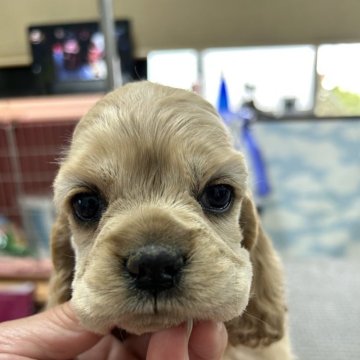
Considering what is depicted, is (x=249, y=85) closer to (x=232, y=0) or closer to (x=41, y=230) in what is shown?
(x=232, y=0)

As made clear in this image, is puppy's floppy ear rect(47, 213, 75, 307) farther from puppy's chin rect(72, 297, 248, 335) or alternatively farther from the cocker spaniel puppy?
puppy's chin rect(72, 297, 248, 335)

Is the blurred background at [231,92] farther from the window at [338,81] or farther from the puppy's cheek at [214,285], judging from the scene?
the puppy's cheek at [214,285]

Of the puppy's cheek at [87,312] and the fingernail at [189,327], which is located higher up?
the puppy's cheek at [87,312]

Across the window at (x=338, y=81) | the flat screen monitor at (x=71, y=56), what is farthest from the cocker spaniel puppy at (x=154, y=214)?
the window at (x=338, y=81)

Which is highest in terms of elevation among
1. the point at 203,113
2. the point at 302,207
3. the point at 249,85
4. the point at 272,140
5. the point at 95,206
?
the point at 203,113

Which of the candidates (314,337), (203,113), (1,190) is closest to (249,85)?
(1,190)

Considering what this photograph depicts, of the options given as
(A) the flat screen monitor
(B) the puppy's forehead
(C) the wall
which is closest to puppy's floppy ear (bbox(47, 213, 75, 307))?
(B) the puppy's forehead

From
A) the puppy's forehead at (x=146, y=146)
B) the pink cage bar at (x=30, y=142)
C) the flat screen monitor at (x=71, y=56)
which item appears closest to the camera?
the puppy's forehead at (x=146, y=146)
